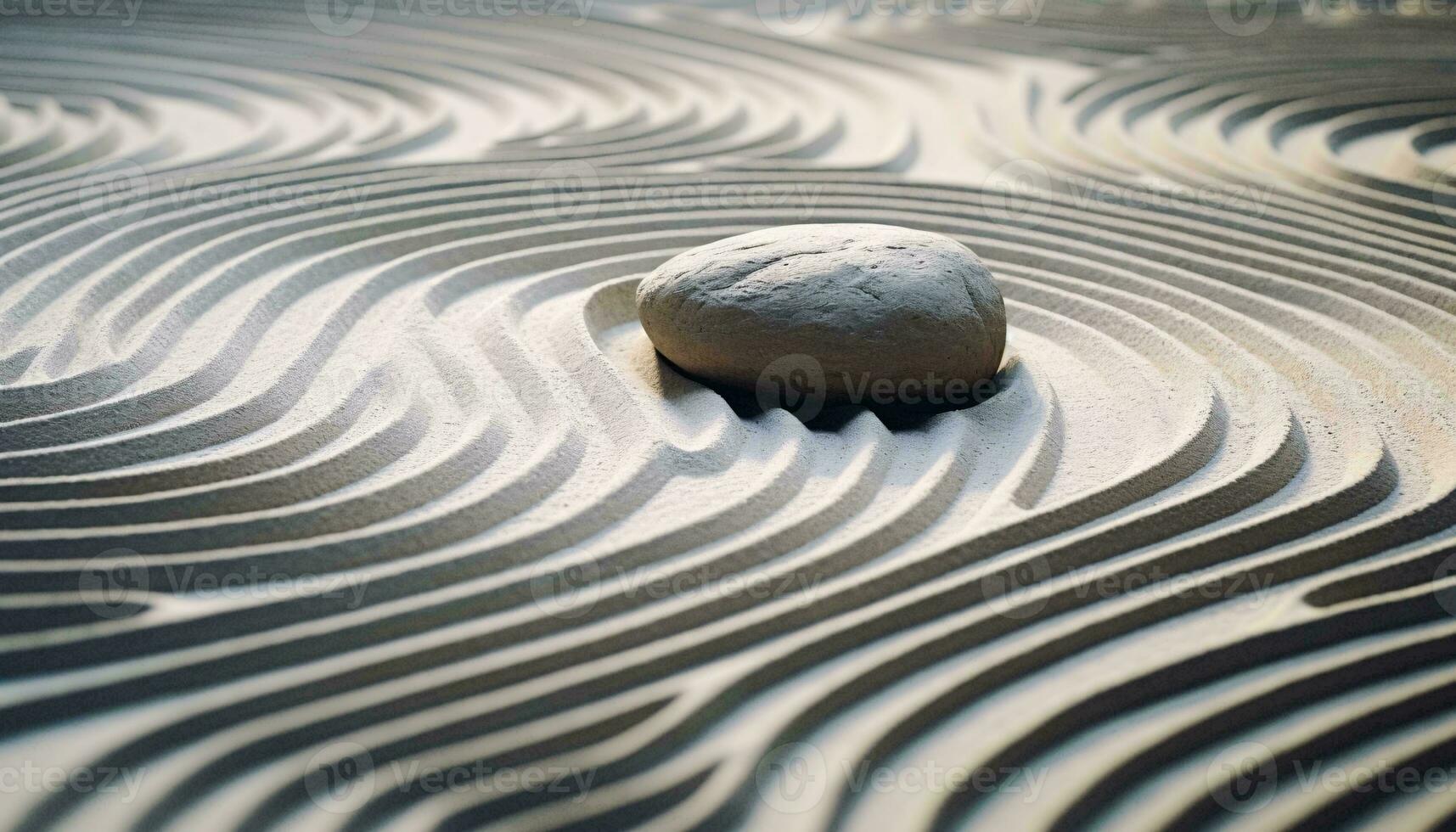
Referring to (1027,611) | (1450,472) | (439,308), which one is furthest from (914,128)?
(1027,611)

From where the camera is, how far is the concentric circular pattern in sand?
2998 millimetres

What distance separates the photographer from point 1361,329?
17.5 feet

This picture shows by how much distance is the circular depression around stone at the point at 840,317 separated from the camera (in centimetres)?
448

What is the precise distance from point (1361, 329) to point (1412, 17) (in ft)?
25.1

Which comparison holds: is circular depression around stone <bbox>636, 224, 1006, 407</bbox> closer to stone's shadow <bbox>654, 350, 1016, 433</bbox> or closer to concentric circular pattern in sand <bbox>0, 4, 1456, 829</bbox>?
stone's shadow <bbox>654, 350, 1016, 433</bbox>

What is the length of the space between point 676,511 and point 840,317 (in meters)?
1.07

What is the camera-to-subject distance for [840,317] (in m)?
4.47

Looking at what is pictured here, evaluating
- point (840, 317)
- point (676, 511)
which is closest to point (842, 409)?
point (840, 317)

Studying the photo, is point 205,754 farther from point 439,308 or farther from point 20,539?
point 439,308

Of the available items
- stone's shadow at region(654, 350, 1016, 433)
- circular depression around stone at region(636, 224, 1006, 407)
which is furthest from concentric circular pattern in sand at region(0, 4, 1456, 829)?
circular depression around stone at region(636, 224, 1006, 407)

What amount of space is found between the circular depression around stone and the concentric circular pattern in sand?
17 cm

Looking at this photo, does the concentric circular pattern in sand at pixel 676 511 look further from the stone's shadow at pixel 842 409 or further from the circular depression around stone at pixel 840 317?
the circular depression around stone at pixel 840 317

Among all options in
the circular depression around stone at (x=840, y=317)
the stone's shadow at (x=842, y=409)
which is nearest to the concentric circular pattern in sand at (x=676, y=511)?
the stone's shadow at (x=842, y=409)

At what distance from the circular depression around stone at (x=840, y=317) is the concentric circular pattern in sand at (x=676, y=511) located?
17cm
